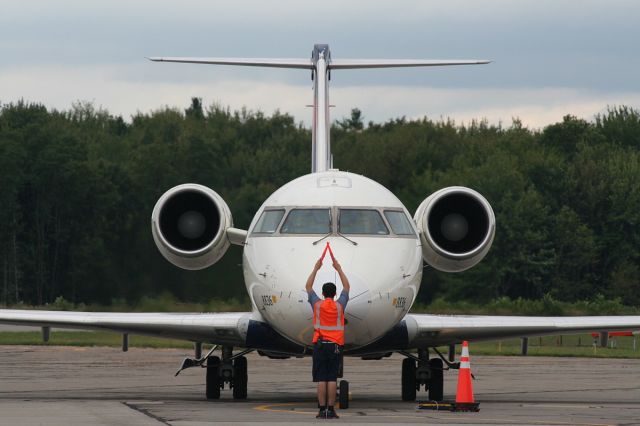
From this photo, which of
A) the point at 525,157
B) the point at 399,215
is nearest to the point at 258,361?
the point at 399,215

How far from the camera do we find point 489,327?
18.5 metres

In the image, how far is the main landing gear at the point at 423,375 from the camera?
18.7 metres

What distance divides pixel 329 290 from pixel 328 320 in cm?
35

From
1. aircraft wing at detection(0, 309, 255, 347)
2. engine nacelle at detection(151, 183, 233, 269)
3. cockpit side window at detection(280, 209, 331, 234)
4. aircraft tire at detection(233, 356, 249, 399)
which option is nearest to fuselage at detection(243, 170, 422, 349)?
cockpit side window at detection(280, 209, 331, 234)

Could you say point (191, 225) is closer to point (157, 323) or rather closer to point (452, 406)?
point (157, 323)

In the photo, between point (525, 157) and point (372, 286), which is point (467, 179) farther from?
point (372, 286)

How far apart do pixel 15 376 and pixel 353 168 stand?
37695mm

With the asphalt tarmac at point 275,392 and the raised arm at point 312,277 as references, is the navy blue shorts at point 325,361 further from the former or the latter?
the raised arm at point 312,277

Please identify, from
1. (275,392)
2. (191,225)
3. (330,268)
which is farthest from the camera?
(275,392)

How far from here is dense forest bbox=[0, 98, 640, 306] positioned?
43.8m

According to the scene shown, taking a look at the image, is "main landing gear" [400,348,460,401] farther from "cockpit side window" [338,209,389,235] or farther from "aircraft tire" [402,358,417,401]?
"cockpit side window" [338,209,389,235]

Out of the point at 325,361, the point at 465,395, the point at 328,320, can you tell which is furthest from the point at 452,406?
the point at 328,320

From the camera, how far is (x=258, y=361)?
3231cm

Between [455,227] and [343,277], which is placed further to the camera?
[455,227]
